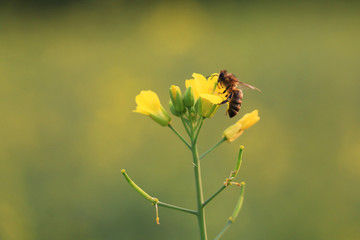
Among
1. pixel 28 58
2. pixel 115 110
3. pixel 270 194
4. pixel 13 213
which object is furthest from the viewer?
pixel 28 58

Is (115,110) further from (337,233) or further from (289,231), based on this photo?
(337,233)

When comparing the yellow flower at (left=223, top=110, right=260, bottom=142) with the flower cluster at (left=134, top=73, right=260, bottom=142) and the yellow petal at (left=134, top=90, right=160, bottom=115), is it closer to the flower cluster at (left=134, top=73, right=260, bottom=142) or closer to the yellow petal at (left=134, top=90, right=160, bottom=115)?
the flower cluster at (left=134, top=73, right=260, bottom=142)

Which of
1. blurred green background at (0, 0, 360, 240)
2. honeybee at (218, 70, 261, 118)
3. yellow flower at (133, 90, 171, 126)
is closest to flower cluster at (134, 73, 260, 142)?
yellow flower at (133, 90, 171, 126)

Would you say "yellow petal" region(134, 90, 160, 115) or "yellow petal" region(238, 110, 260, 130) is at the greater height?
"yellow petal" region(134, 90, 160, 115)

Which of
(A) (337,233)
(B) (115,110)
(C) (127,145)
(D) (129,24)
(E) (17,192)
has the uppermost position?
(D) (129,24)

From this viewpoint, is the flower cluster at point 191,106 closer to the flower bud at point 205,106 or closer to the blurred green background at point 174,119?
the flower bud at point 205,106

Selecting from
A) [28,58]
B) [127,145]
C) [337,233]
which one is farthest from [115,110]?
[337,233]

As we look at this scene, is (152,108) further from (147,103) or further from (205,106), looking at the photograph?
(205,106)
